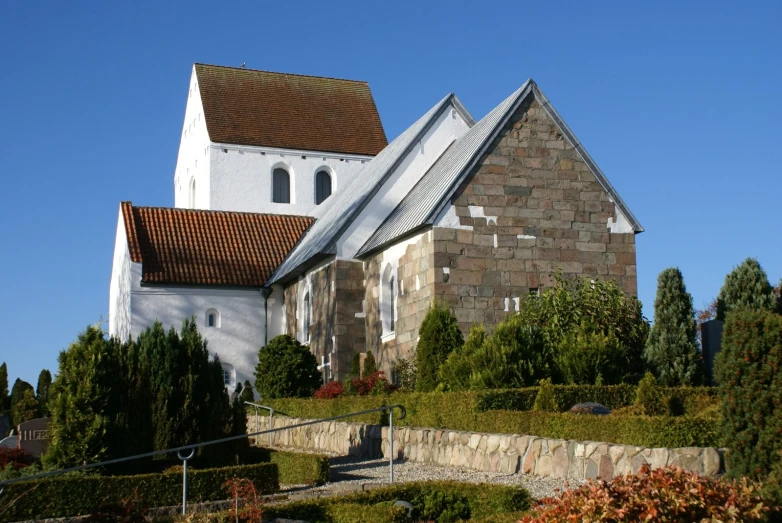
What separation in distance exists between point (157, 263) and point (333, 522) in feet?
63.5

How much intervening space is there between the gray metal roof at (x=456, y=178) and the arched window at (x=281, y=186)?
1255 centimetres

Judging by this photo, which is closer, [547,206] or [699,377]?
[699,377]

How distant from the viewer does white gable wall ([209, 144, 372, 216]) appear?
115 ft

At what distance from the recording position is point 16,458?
1362cm

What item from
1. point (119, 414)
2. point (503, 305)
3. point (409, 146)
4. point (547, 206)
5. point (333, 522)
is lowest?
point (333, 522)

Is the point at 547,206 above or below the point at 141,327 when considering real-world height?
above

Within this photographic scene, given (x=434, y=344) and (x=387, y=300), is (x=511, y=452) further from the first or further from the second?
(x=387, y=300)

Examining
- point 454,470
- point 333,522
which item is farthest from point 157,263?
point 333,522

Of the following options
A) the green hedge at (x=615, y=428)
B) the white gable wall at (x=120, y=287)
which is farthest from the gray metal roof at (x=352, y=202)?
the green hedge at (x=615, y=428)

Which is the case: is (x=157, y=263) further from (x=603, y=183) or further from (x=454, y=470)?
(x=454, y=470)

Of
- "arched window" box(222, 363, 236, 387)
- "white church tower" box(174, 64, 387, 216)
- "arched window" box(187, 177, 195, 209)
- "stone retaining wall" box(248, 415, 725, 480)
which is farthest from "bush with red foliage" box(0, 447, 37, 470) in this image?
"arched window" box(187, 177, 195, 209)

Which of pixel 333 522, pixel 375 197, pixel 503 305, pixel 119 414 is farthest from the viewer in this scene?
pixel 375 197

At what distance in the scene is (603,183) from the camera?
70.4 feet

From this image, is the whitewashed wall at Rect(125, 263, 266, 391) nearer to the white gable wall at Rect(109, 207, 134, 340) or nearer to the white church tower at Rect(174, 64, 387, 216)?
the white gable wall at Rect(109, 207, 134, 340)
